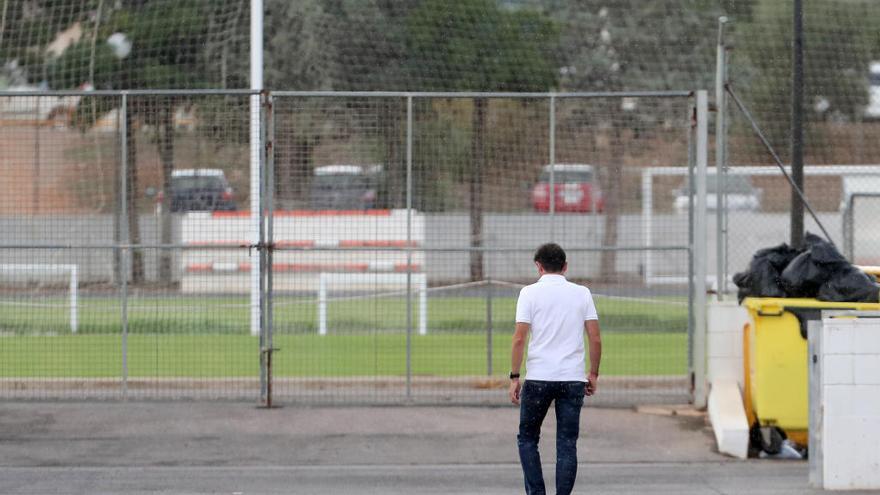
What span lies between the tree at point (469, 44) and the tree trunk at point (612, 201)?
544 cm

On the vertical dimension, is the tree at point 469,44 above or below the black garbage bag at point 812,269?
above

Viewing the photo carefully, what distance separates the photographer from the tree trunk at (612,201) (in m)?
12.9

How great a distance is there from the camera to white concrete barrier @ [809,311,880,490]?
905 centimetres

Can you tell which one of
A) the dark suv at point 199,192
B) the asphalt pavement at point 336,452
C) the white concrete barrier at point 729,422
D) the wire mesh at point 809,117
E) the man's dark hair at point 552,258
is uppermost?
→ the wire mesh at point 809,117

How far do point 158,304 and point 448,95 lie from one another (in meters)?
3.46

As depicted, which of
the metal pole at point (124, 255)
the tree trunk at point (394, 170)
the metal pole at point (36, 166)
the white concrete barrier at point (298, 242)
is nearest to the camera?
the metal pole at point (124, 255)

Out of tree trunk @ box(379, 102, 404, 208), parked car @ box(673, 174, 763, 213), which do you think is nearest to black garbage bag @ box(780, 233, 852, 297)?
tree trunk @ box(379, 102, 404, 208)

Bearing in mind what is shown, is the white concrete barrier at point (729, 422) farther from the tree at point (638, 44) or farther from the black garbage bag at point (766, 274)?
the tree at point (638, 44)

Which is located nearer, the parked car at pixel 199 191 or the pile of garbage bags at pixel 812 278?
the pile of garbage bags at pixel 812 278

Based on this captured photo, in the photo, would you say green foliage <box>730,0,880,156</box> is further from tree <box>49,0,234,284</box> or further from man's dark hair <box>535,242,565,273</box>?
man's dark hair <box>535,242,565,273</box>

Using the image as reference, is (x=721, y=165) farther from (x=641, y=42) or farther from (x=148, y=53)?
(x=148, y=53)

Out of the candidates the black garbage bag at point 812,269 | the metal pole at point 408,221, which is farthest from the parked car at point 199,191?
the black garbage bag at point 812,269

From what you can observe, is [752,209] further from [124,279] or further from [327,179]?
[124,279]

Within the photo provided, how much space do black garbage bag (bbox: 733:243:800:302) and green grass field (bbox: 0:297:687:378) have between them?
7.56 ft
